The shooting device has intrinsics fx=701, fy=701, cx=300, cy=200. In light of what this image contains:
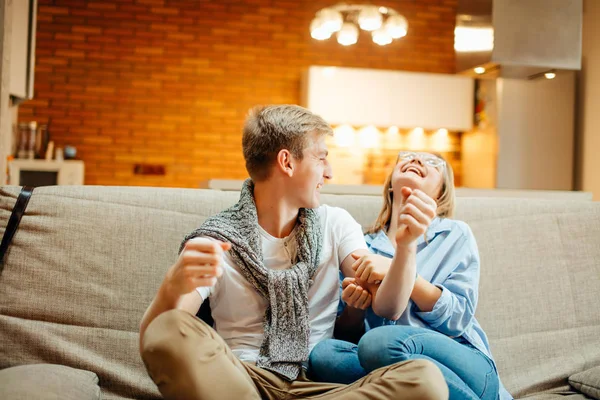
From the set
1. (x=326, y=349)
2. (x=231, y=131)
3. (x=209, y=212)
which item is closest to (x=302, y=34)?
(x=231, y=131)

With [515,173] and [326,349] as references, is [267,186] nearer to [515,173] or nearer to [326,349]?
[326,349]

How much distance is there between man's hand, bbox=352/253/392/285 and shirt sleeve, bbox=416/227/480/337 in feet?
0.61

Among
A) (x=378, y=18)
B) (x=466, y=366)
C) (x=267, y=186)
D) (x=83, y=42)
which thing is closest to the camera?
(x=466, y=366)

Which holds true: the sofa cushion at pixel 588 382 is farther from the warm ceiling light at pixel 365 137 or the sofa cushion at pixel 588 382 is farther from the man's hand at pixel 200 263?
the warm ceiling light at pixel 365 137

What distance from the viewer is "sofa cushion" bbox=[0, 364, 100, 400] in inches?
57.7

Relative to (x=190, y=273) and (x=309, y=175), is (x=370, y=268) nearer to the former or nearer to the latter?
(x=309, y=175)

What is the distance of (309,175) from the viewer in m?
1.78

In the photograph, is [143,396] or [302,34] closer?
[143,396]

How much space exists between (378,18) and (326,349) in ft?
12.0

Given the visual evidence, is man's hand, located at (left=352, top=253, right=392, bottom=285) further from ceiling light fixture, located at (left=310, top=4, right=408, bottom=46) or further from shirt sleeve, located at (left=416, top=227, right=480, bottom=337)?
ceiling light fixture, located at (left=310, top=4, right=408, bottom=46)

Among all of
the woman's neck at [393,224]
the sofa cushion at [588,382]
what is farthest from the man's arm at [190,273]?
the sofa cushion at [588,382]

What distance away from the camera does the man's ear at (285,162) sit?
1.78m

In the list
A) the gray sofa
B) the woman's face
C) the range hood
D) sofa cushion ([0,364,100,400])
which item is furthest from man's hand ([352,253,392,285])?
the range hood

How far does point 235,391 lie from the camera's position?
1372mm
